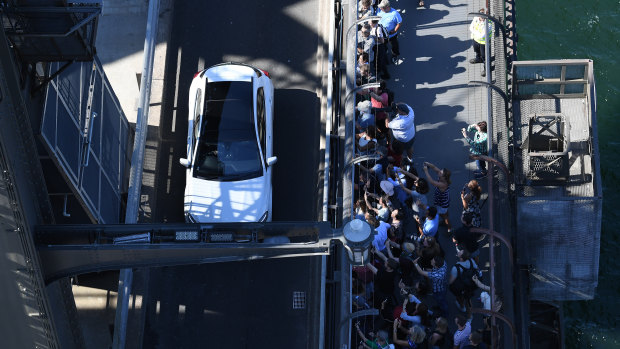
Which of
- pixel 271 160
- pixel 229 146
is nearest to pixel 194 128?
pixel 229 146

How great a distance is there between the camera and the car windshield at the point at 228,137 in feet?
63.4

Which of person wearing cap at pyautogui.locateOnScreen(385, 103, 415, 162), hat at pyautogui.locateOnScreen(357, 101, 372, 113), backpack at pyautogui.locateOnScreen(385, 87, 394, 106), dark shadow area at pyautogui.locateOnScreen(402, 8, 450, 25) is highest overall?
dark shadow area at pyautogui.locateOnScreen(402, 8, 450, 25)

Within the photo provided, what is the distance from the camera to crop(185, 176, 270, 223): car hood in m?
18.8

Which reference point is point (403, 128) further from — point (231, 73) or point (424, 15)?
point (231, 73)

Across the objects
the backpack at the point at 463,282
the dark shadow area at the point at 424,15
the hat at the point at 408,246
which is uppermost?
the dark shadow area at the point at 424,15

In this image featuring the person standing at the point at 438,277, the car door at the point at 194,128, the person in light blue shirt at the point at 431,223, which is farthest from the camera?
the car door at the point at 194,128

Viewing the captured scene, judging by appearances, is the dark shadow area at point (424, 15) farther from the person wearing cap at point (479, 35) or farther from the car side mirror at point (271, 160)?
the car side mirror at point (271, 160)

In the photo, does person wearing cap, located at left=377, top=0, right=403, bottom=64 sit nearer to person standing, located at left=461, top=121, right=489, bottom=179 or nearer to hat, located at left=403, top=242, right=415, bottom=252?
person standing, located at left=461, top=121, right=489, bottom=179

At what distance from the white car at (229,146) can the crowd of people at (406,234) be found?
2233 millimetres

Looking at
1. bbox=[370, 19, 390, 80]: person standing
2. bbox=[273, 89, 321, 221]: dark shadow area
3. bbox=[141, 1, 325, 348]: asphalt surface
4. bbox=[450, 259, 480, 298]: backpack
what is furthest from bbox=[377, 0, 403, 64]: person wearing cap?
bbox=[450, 259, 480, 298]: backpack

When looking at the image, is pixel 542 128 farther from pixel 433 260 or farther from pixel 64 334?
pixel 64 334

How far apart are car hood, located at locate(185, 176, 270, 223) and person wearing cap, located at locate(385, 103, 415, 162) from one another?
3025mm

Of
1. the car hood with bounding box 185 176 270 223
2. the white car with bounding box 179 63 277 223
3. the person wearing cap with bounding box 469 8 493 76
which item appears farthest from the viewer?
the person wearing cap with bounding box 469 8 493 76

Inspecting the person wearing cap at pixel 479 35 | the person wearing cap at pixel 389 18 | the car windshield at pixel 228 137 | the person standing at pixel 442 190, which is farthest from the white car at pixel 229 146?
the person wearing cap at pixel 479 35
